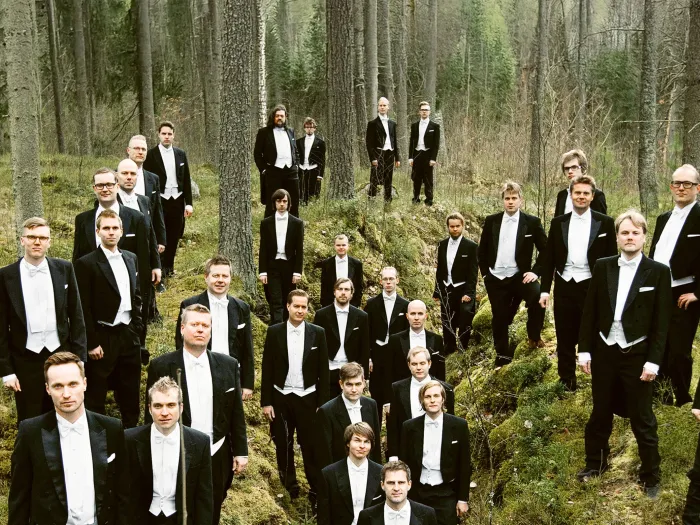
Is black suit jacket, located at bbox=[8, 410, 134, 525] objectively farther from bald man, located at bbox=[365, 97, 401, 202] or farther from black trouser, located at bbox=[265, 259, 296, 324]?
bald man, located at bbox=[365, 97, 401, 202]

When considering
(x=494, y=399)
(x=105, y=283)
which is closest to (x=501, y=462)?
(x=494, y=399)

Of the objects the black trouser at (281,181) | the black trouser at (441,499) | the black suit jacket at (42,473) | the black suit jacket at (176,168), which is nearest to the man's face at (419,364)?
the black trouser at (441,499)

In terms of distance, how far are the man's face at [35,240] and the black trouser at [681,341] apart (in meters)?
5.15

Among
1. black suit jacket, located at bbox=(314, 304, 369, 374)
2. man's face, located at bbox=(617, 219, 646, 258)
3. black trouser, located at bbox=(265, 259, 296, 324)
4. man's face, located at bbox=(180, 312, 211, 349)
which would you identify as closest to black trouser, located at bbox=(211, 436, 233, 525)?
man's face, located at bbox=(180, 312, 211, 349)

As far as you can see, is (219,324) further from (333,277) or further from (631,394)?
(631,394)

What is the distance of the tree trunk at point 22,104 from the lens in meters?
7.42

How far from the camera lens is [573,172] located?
750 centimetres

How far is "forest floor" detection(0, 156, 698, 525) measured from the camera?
662 cm

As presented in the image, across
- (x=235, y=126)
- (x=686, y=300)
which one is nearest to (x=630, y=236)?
(x=686, y=300)

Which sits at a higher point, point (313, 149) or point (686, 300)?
point (313, 149)

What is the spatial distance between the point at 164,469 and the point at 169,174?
572 centimetres

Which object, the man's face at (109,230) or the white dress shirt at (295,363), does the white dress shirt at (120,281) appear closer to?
the man's face at (109,230)

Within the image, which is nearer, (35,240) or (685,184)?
(35,240)

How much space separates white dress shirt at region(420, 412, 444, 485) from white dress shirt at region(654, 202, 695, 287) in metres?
2.37
